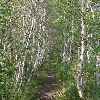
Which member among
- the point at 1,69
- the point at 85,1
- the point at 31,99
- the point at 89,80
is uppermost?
the point at 85,1

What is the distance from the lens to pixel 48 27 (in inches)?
1663

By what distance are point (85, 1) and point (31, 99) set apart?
330 inches

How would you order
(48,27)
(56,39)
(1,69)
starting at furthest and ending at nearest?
1. (56,39)
2. (48,27)
3. (1,69)

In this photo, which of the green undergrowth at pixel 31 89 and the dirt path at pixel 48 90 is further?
the dirt path at pixel 48 90

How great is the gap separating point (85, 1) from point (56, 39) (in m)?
30.0

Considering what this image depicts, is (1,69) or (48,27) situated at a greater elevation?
(48,27)

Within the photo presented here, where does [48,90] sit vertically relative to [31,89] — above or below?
below

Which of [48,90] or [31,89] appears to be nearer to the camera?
[31,89]

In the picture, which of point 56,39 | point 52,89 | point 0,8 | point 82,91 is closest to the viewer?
point 0,8

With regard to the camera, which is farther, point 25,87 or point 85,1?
point 25,87

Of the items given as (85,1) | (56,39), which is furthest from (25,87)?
(56,39)

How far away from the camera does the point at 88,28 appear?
19812 millimetres

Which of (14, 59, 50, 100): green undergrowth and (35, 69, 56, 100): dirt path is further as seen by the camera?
(35, 69, 56, 100): dirt path

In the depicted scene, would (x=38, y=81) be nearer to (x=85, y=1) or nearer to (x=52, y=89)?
(x=52, y=89)
